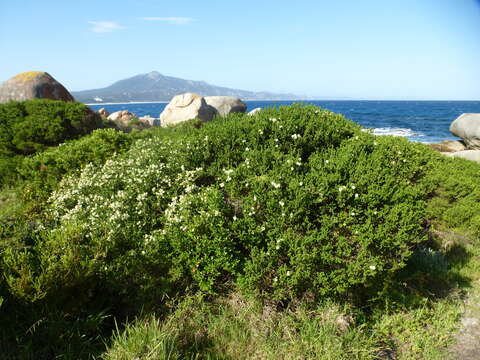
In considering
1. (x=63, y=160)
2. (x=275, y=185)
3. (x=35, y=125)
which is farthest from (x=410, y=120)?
(x=275, y=185)

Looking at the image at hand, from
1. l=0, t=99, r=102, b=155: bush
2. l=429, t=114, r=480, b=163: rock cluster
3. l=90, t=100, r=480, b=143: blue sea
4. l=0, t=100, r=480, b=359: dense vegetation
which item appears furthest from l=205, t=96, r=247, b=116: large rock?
l=0, t=100, r=480, b=359: dense vegetation

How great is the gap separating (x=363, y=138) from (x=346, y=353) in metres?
3.52

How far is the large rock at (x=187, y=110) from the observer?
19.3 metres

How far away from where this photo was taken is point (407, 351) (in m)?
3.85

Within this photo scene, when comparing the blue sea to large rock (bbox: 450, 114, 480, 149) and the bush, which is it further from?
large rock (bbox: 450, 114, 480, 149)

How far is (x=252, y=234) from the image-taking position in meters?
4.06

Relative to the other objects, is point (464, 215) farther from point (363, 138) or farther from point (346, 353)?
point (346, 353)

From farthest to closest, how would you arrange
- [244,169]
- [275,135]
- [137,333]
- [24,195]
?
1. [24,195]
2. [275,135]
3. [244,169]
4. [137,333]

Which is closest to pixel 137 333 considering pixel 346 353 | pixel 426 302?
pixel 346 353

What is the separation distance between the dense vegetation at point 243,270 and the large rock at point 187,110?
14414 mm

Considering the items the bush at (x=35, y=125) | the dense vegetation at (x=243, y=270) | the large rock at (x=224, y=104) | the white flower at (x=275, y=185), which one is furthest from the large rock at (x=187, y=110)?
the white flower at (x=275, y=185)

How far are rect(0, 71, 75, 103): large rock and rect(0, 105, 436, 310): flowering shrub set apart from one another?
1156cm

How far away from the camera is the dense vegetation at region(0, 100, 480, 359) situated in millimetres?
3445

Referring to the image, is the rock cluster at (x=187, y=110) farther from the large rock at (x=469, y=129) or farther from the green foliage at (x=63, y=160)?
the large rock at (x=469, y=129)
